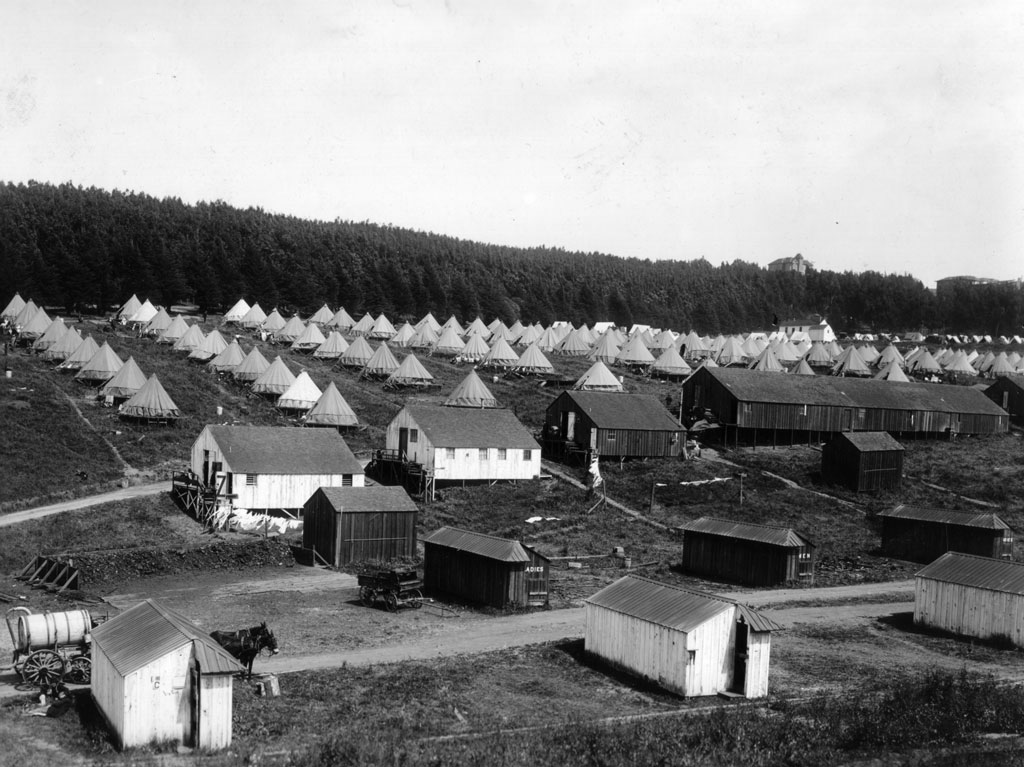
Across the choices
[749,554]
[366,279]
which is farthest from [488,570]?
[366,279]

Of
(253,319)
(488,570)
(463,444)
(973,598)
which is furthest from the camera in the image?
(253,319)

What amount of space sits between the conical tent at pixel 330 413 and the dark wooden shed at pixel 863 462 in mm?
32270

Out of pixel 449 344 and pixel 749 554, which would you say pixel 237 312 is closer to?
pixel 449 344

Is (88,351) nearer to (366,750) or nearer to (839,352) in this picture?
(366,750)

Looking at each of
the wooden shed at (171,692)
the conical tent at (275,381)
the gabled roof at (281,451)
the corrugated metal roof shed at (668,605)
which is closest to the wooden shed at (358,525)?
the gabled roof at (281,451)

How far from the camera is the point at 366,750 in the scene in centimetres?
2047

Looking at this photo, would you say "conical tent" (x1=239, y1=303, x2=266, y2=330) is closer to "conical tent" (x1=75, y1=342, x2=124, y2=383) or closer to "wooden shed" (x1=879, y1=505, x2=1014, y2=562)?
"conical tent" (x1=75, y1=342, x2=124, y2=383)

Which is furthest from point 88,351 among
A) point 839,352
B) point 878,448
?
point 839,352

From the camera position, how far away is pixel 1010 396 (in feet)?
284

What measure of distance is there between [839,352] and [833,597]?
88007 mm

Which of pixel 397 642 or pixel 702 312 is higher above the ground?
pixel 702 312

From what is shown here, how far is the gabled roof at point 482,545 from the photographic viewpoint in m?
38.1

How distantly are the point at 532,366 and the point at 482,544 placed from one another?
174 feet

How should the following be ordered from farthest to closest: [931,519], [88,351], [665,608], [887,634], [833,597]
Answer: [88,351], [931,519], [833,597], [887,634], [665,608]
